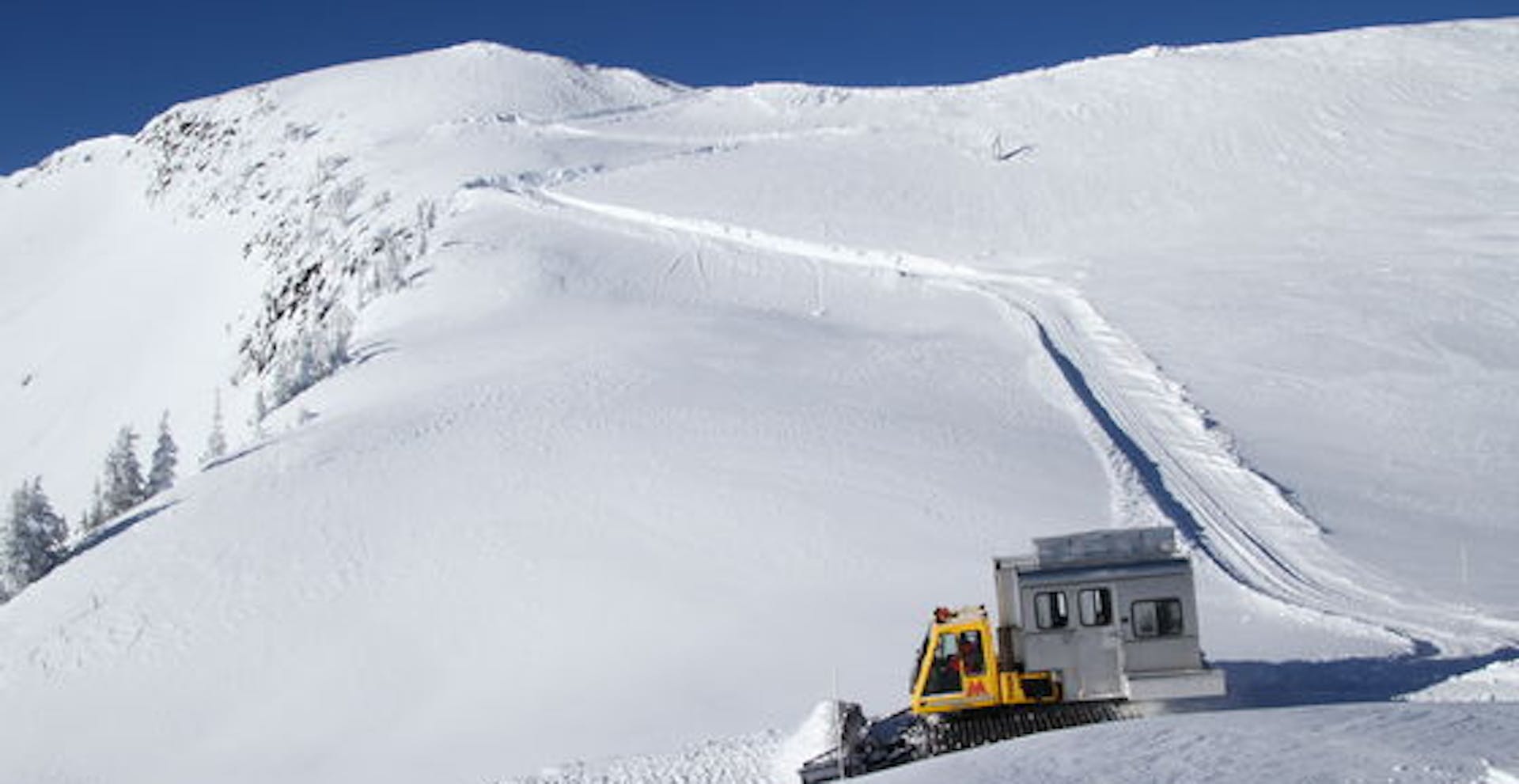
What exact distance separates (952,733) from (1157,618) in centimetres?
274

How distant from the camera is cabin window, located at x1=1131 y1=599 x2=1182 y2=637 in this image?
14.8 meters

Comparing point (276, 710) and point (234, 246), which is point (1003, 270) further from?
point (234, 246)

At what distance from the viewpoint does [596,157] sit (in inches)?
3061

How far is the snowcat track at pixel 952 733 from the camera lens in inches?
557

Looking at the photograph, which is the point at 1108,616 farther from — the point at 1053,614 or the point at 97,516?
the point at 97,516

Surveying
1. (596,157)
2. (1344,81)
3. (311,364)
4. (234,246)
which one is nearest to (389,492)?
(311,364)

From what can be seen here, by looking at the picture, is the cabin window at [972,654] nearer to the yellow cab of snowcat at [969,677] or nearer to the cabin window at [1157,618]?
the yellow cab of snowcat at [969,677]

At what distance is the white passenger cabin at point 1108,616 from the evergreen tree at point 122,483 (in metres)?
30.7

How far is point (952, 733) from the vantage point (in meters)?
14.6

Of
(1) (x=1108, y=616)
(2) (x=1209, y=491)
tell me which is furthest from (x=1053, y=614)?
(2) (x=1209, y=491)

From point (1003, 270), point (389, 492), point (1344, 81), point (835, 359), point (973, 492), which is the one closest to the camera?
point (973, 492)

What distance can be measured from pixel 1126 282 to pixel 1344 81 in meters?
38.6

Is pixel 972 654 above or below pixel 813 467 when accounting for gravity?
below

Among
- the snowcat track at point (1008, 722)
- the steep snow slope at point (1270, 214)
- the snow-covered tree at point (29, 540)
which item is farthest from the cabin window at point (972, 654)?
the snow-covered tree at point (29, 540)
